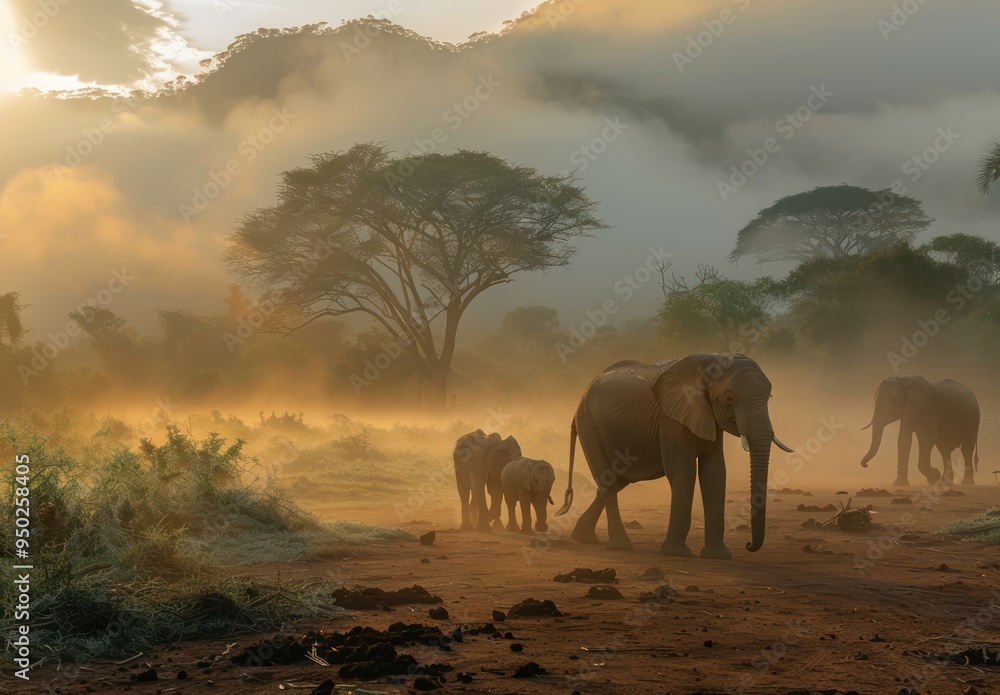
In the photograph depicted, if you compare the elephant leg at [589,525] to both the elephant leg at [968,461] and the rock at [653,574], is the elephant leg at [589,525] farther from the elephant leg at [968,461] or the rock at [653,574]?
the elephant leg at [968,461]

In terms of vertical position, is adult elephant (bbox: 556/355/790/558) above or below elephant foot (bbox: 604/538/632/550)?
above

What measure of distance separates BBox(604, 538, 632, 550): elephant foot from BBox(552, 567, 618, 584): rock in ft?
9.02

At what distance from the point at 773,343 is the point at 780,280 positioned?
16.4 ft

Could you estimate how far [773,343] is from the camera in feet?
139

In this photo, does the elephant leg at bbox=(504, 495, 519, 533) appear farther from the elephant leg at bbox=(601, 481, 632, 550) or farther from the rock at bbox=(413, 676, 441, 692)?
the rock at bbox=(413, 676, 441, 692)

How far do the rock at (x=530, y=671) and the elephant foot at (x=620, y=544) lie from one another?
641 centimetres

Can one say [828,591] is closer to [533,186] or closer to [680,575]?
[680,575]

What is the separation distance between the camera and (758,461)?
35.8 feet

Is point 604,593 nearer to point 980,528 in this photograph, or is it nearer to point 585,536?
point 585,536

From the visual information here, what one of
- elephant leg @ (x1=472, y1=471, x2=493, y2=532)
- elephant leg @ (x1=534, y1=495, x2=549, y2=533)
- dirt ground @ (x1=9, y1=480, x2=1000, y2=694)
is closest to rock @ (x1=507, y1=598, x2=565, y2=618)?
dirt ground @ (x1=9, y1=480, x2=1000, y2=694)

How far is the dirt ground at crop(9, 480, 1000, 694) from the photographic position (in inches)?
247

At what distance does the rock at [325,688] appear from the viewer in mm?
5770

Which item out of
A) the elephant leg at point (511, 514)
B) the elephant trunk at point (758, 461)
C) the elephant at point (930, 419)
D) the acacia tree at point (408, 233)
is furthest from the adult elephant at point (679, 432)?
the acacia tree at point (408, 233)

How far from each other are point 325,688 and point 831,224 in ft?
173
